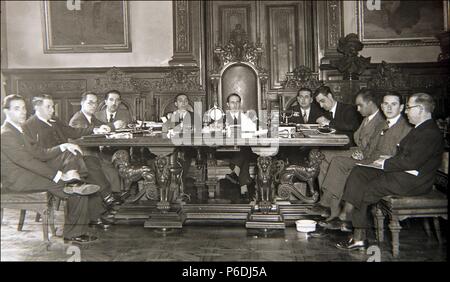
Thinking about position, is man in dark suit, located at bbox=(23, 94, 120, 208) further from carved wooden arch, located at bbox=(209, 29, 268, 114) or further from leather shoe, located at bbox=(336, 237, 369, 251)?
leather shoe, located at bbox=(336, 237, 369, 251)

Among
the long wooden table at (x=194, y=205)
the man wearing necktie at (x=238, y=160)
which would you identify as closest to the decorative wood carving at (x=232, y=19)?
the man wearing necktie at (x=238, y=160)

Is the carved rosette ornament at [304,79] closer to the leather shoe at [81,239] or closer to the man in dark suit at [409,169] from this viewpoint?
the man in dark suit at [409,169]

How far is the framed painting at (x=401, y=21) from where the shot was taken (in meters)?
7.19

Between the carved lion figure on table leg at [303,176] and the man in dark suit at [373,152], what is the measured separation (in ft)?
0.52

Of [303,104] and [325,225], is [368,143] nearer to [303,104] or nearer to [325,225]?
[325,225]

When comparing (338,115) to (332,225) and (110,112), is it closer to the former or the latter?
(332,225)

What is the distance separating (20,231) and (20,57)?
3.86 meters

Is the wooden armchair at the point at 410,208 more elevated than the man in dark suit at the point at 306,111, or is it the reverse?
the man in dark suit at the point at 306,111

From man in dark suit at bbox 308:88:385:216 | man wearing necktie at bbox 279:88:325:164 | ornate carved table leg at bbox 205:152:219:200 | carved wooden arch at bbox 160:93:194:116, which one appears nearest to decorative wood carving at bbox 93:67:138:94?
carved wooden arch at bbox 160:93:194:116

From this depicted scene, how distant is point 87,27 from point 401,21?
4726mm

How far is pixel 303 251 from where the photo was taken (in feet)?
13.2

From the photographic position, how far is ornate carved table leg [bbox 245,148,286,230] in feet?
14.8

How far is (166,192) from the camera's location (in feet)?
15.7

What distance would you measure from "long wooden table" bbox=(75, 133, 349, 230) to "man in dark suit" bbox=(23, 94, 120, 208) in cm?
30
